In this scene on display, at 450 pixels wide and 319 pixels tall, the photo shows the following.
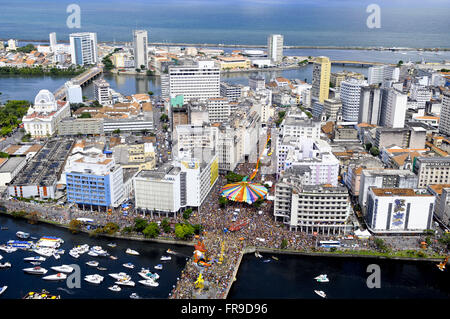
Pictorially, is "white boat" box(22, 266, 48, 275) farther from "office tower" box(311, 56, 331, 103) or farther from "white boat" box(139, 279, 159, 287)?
"office tower" box(311, 56, 331, 103)

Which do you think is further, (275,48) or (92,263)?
(275,48)

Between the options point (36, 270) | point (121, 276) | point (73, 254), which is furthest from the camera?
point (73, 254)

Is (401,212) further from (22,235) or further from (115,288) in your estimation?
(22,235)

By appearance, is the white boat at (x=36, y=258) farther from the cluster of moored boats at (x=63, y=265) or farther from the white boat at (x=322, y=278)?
the white boat at (x=322, y=278)

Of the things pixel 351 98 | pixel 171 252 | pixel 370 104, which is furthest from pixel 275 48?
pixel 171 252

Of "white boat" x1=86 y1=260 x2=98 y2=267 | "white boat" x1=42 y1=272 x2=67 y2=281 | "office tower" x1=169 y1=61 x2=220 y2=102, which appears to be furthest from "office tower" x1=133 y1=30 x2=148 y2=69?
"white boat" x1=42 y1=272 x2=67 y2=281

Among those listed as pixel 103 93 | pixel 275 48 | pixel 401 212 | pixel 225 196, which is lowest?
pixel 225 196

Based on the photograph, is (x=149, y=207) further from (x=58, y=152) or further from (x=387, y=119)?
(x=387, y=119)
